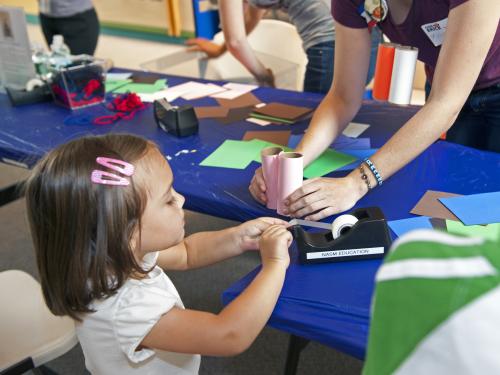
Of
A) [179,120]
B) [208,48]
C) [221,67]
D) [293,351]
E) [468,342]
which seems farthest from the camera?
[221,67]

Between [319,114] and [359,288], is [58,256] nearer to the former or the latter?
[359,288]

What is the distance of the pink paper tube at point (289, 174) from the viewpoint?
101 centimetres

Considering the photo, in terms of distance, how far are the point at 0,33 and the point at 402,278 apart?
2099 mm

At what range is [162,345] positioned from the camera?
0.79 m

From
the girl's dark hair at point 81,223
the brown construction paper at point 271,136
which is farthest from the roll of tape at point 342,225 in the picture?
the brown construction paper at point 271,136

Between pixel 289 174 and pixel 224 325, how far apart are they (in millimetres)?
380

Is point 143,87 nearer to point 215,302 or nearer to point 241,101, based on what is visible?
point 241,101

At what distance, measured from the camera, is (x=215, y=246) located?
41.4 inches

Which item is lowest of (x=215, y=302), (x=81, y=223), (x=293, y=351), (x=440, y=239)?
(x=215, y=302)

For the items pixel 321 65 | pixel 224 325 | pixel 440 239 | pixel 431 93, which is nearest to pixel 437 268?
pixel 440 239

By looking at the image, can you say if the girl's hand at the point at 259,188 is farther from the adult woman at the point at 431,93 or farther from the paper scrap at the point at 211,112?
the paper scrap at the point at 211,112

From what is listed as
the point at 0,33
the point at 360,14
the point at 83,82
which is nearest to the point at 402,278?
the point at 360,14

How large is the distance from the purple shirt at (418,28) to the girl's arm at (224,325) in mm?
761

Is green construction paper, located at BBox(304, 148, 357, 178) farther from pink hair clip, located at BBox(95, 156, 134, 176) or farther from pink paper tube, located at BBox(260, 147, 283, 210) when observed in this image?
pink hair clip, located at BBox(95, 156, 134, 176)
